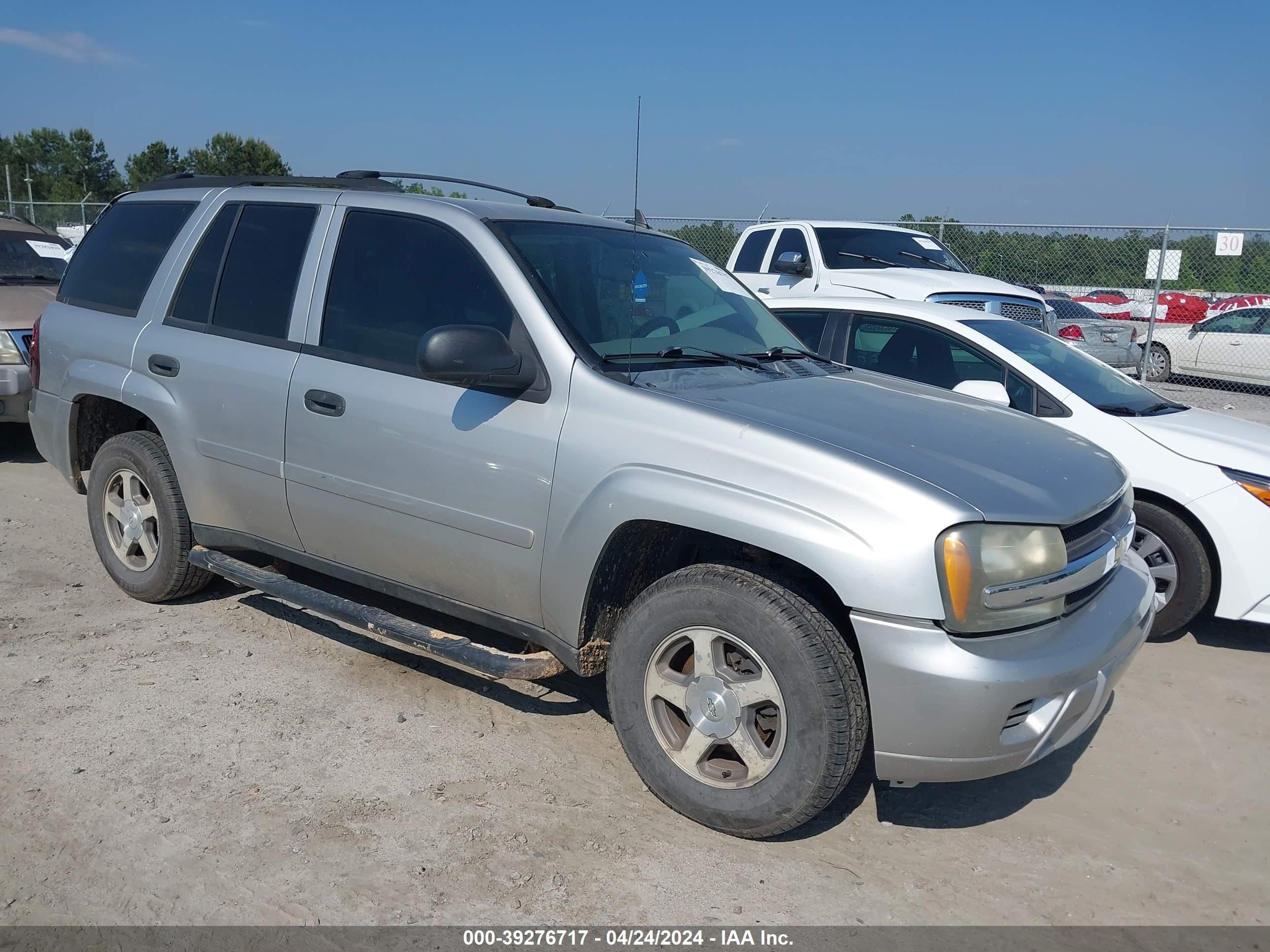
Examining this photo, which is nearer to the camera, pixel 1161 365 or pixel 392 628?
pixel 392 628

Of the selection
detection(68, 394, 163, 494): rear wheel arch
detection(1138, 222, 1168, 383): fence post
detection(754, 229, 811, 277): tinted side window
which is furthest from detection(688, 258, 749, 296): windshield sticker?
detection(1138, 222, 1168, 383): fence post

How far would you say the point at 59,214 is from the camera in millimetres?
26484

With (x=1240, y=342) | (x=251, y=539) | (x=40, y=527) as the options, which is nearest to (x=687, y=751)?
(x=251, y=539)

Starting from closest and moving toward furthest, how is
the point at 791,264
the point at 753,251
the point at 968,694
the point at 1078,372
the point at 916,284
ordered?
the point at 968,694
the point at 1078,372
the point at 916,284
the point at 791,264
the point at 753,251

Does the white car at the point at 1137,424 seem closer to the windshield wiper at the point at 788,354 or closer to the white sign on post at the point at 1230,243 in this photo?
the windshield wiper at the point at 788,354

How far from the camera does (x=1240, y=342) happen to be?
1580cm

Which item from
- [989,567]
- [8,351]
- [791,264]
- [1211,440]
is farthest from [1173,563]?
[8,351]

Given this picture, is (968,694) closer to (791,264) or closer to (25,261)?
(791,264)

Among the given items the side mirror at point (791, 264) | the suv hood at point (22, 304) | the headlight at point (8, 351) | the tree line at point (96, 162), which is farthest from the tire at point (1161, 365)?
the tree line at point (96, 162)

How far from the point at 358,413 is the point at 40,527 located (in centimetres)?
362

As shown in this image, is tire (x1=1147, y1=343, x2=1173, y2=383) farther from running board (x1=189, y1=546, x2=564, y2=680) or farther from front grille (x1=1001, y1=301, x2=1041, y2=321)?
running board (x1=189, y1=546, x2=564, y2=680)

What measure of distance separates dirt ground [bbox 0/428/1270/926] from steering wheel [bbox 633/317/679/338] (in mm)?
1504

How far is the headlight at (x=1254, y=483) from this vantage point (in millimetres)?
4805

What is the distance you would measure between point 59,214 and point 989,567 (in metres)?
29.3
